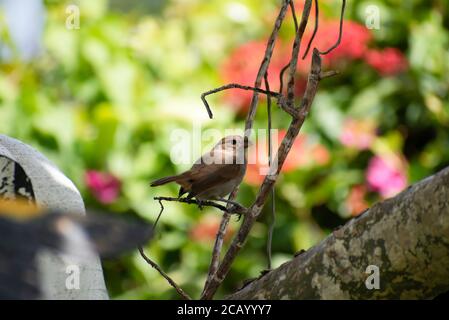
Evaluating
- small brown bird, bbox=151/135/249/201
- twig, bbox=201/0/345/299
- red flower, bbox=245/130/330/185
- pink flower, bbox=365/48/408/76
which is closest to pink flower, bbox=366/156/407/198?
red flower, bbox=245/130/330/185

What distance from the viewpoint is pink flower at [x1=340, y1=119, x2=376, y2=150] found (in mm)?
3383

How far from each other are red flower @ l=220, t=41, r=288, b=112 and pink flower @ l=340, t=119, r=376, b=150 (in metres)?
0.33

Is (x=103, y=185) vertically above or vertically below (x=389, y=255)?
below

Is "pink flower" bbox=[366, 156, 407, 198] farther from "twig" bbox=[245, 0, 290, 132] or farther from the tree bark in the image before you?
the tree bark

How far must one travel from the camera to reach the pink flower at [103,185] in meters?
3.29

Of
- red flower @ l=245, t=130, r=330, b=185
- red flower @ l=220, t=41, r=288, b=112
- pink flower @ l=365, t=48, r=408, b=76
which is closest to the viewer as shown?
red flower @ l=245, t=130, r=330, b=185

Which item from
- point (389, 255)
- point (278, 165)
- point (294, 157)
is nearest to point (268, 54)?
point (278, 165)

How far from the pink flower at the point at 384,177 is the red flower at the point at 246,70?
517 millimetres

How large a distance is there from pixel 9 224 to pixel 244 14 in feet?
11.3

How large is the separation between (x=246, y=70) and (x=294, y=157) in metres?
0.46

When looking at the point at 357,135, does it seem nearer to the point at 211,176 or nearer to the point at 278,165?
the point at 211,176

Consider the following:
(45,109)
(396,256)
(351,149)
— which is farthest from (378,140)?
(396,256)

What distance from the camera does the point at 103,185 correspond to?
3312mm
